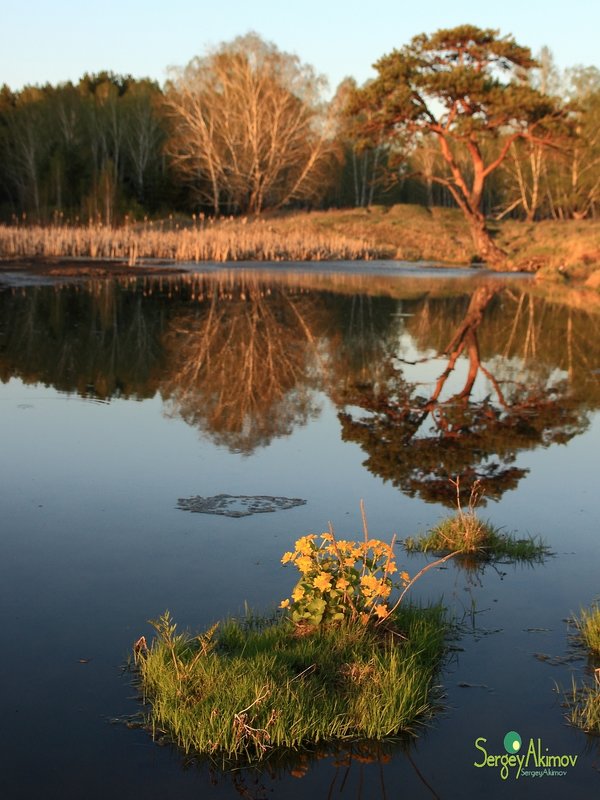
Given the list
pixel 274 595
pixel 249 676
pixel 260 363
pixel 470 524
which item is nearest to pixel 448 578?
pixel 470 524

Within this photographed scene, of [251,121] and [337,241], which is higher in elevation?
[251,121]

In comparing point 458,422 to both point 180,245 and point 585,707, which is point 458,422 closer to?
point 585,707

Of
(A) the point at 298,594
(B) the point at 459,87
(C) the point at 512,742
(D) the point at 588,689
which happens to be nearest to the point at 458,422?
(A) the point at 298,594

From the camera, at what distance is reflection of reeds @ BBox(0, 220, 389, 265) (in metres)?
36.9

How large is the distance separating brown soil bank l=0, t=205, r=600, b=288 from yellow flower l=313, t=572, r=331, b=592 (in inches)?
1046

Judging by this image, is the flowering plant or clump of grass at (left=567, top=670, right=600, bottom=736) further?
the flowering plant

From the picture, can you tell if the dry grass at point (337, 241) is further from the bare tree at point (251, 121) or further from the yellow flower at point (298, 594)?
the yellow flower at point (298, 594)

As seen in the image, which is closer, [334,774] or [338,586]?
[334,774]

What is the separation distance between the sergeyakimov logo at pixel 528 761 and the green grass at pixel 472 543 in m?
2.25

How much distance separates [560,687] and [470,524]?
1943mm

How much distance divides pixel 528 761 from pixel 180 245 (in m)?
37.9

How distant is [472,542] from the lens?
654cm

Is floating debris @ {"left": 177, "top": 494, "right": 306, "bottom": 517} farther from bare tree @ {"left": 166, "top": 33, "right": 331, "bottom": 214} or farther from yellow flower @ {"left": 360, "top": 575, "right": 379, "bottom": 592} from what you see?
bare tree @ {"left": 166, "top": 33, "right": 331, "bottom": 214}

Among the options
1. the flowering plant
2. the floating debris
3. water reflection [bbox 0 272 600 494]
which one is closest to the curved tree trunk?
water reflection [bbox 0 272 600 494]
